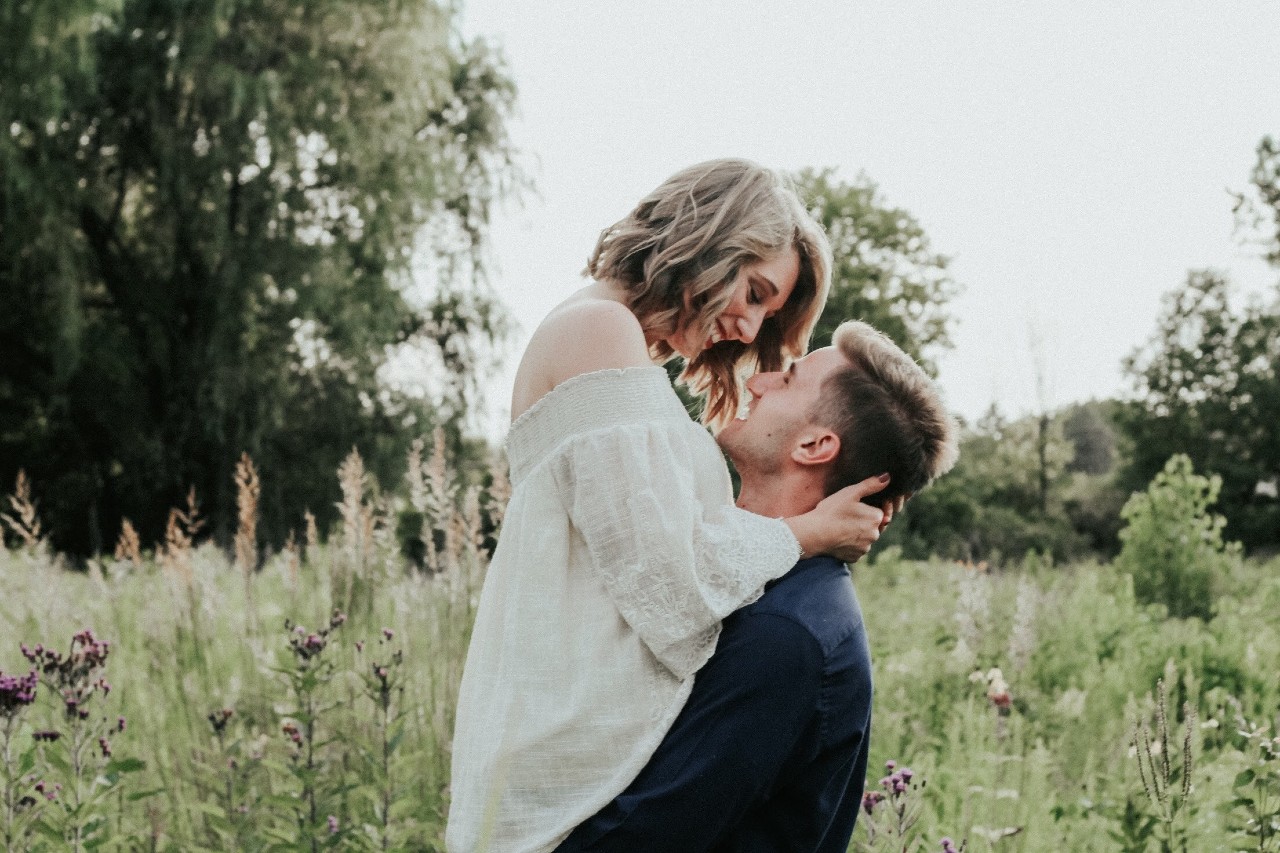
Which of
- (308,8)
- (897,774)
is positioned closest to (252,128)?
(308,8)

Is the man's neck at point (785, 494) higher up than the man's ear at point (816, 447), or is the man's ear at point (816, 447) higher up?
the man's ear at point (816, 447)

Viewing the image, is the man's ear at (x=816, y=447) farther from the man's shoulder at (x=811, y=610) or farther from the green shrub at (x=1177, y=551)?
the green shrub at (x=1177, y=551)

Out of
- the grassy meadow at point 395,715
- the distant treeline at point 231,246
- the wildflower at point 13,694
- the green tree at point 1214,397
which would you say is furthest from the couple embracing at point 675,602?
the green tree at point 1214,397

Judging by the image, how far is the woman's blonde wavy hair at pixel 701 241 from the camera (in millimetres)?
2463

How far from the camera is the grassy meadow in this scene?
2752 millimetres

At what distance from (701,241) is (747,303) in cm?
22

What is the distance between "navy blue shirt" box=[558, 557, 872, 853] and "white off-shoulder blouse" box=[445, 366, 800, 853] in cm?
4

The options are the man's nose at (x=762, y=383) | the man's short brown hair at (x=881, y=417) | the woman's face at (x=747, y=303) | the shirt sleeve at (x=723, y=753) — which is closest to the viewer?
the shirt sleeve at (x=723, y=753)

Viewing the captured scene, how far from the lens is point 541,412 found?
2.16 metres

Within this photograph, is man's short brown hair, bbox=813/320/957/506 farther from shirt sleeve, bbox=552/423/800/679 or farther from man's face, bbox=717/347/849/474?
shirt sleeve, bbox=552/423/800/679

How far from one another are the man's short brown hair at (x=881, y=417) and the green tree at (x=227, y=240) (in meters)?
14.2

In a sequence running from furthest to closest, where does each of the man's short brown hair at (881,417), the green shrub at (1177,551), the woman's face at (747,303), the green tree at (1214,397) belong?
the green tree at (1214,397)
the green shrub at (1177,551)
the woman's face at (747,303)
the man's short brown hair at (881,417)

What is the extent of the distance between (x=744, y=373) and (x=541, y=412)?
95 cm

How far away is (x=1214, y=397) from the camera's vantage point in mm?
36688
